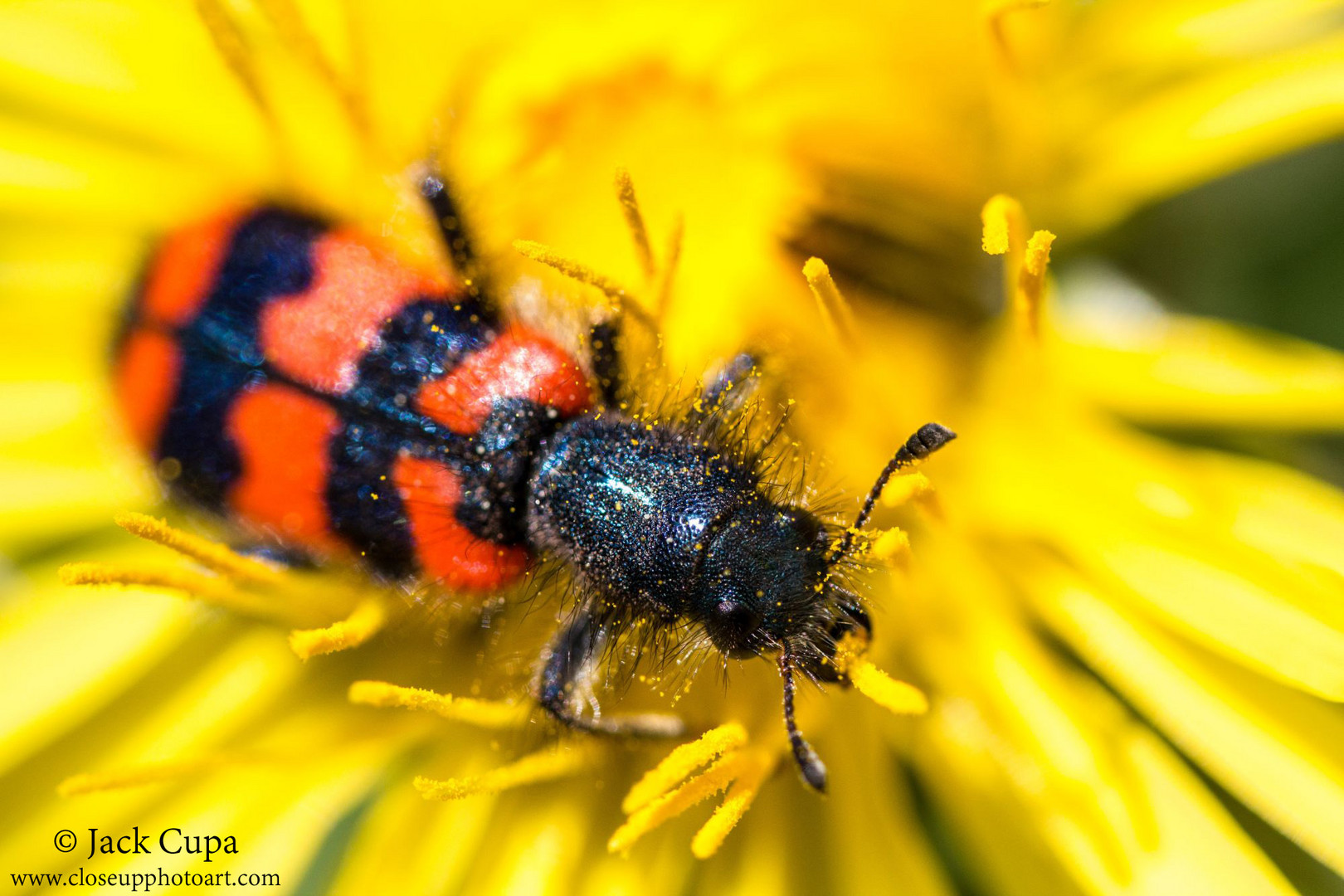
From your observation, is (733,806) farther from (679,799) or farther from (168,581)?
(168,581)

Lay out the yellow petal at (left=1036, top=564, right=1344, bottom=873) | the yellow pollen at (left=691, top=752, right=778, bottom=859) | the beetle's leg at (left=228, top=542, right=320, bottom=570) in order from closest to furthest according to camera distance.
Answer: the yellow pollen at (left=691, top=752, right=778, bottom=859), the yellow petal at (left=1036, top=564, right=1344, bottom=873), the beetle's leg at (left=228, top=542, right=320, bottom=570)

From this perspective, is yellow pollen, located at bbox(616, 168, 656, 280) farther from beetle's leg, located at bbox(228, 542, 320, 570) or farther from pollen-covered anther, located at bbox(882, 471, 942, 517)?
beetle's leg, located at bbox(228, 542, 320, 570)

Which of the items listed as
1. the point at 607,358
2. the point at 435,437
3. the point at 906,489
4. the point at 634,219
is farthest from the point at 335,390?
the point at 906,489

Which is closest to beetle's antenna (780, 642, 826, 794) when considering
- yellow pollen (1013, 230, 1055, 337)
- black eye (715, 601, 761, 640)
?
black eye (715, 601, 761, 640)

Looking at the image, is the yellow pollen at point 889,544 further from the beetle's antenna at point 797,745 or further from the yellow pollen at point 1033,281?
the yellow pollen at point 1033,281

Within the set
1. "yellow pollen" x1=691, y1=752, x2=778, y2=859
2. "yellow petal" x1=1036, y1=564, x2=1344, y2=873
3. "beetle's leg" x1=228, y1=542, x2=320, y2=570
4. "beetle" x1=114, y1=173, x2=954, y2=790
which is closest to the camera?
"yellow pollen" x1=691, y1=752, x2=778, y2=859

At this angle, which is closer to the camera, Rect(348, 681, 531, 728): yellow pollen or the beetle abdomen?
Rect(348, 681, 531, 728): yellow pollen

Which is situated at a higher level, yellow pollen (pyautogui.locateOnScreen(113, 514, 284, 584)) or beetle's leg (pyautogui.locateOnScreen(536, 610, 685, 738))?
beetle's leg (pyautogui.locateOnScreen(536, 610, 685, 738))
